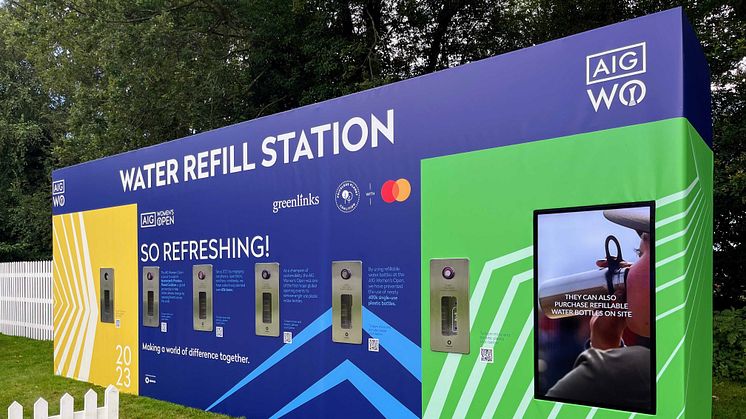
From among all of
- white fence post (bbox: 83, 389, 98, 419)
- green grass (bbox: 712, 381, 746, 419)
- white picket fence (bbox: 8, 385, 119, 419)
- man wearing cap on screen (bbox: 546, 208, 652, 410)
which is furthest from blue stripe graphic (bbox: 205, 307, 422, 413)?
green grass (bbox: 712, 381, 746, 419)

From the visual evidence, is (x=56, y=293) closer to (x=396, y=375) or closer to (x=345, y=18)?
(x=396, y=375)

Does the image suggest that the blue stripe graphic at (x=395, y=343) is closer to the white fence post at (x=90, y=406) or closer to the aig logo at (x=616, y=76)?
the white fence post at (x=90, y=406)

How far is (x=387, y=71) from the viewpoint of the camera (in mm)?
13688

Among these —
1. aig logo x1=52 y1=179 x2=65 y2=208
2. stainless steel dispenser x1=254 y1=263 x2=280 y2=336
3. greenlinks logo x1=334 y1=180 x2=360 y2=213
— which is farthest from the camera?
aig logo x1=52 y1=179 x2=65 y2=208

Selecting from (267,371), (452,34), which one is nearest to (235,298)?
(267,371)

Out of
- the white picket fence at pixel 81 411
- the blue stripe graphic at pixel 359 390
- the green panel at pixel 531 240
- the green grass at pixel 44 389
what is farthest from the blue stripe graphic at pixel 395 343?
the green grass at pixel 44 389

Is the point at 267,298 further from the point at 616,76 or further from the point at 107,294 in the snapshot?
the point at 616,76

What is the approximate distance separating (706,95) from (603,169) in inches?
57.3

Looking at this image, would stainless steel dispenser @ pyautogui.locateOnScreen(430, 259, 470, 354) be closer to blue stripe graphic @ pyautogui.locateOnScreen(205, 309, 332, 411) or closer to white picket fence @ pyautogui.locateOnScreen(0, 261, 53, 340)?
blue stripe graphic @ pyautogui.locateOnScreen(205, 309, 332, 411)

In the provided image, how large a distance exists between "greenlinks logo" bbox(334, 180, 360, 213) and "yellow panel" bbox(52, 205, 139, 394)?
3518 millimetres

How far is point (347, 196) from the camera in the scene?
577cm

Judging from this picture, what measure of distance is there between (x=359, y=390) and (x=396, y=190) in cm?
176

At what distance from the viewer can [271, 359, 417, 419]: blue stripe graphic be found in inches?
208

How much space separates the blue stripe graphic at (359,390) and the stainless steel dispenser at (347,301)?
254mm
